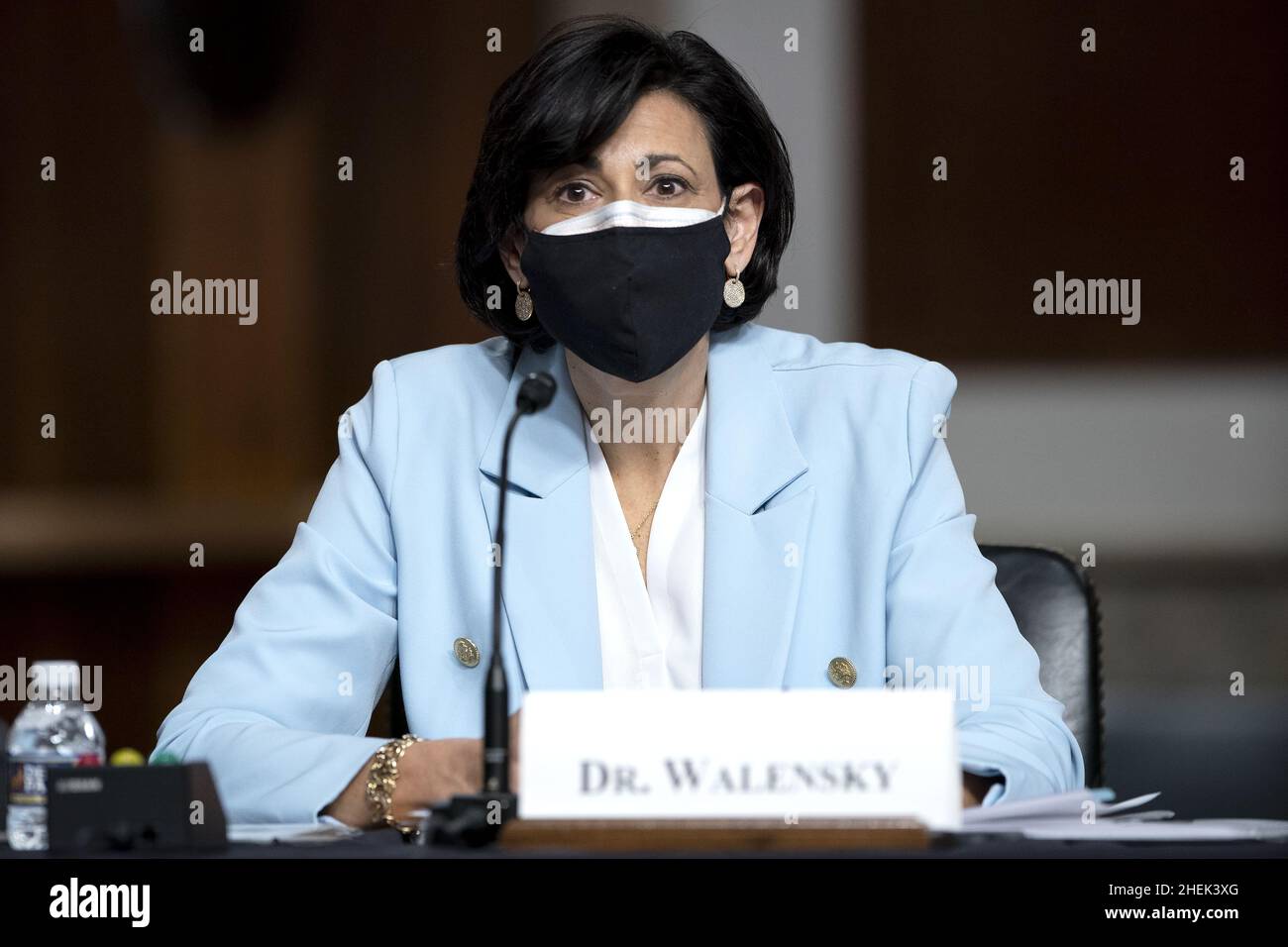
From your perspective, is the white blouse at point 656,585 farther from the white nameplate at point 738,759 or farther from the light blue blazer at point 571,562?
the white nameplate at point 738,759

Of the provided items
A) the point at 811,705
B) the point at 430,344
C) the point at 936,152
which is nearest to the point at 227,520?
the point at 430,344

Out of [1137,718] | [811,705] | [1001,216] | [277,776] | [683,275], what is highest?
[1001,216]

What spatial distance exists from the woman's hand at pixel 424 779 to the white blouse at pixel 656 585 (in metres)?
0.39

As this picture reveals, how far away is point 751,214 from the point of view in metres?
2.01

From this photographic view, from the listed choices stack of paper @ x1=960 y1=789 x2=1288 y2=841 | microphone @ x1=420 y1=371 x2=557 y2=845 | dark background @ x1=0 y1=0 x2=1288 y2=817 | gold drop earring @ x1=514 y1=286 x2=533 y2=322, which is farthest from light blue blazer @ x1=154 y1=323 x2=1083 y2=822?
dark background @ x1=0 y1=0 x2=1288 y2=817

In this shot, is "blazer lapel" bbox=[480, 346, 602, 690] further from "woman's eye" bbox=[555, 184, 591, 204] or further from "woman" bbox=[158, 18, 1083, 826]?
"woman's eye" bbox=[555, 184, 591, 204]

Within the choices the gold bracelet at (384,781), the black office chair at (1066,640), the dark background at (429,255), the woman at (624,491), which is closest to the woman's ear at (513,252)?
the woman at (624,491)

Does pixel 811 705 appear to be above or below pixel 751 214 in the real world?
below

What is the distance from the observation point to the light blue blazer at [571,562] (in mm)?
1693

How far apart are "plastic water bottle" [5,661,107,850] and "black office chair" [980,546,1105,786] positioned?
41.8 inches

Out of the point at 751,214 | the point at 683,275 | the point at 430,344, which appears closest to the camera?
the point at 683,275

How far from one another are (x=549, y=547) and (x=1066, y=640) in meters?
0.62
